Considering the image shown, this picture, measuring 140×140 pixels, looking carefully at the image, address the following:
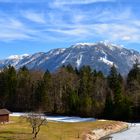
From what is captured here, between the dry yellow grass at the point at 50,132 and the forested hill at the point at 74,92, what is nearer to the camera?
the dry yellow grass at the point at 50,132

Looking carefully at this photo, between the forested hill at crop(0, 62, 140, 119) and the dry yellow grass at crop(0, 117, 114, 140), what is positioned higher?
the forested hill at crop(0, 62, 140, 119)

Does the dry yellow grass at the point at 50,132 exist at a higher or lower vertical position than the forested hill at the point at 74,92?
lower

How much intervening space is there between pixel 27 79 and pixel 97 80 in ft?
90.5

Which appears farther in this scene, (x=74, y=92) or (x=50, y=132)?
(x=74, y=92)

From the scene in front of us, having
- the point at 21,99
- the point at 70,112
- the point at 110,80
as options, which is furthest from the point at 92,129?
the point at 21,99

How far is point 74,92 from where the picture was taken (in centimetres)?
13775

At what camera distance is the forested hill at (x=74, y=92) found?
124m

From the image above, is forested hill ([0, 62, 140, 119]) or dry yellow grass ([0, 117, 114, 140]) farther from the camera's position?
forested hill ([0, 62, 140, 119])

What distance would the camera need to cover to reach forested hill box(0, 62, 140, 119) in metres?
124

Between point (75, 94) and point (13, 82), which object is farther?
point (13, 82)

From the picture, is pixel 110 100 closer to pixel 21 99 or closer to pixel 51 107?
pixel 51 107

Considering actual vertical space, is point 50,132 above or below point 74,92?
below

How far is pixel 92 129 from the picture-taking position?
8981cm

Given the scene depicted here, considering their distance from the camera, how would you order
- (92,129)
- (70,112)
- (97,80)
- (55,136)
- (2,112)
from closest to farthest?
(55,136)
(92,129)
(2,112)
(70,112)
(97,80)
